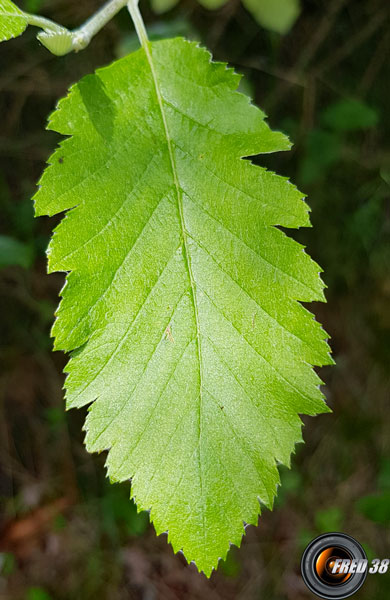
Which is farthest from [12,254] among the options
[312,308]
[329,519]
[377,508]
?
[329,519]

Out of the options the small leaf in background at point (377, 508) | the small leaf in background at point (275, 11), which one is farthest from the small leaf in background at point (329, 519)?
the small leaf in background at point (275, 11)

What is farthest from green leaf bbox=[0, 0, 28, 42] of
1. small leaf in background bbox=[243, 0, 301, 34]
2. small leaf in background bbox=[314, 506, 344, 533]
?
small leaf in background bbox=[314, 506, 344, 533]

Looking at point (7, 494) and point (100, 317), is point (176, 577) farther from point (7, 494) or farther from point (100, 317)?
point (100, 317)

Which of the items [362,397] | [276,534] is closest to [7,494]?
[276,534]

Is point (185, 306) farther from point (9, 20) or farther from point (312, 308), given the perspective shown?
point (312, 308)

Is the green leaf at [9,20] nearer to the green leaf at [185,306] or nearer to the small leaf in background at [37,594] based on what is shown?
the green leaf at [185,306]
